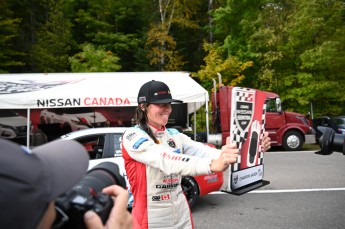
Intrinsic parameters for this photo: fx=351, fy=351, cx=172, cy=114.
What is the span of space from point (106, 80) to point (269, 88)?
35.0 feet

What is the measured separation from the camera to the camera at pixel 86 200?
955 mm

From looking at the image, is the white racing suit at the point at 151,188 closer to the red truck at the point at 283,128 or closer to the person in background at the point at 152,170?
the person in background at the point at 152,170

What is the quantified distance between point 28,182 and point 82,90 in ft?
33.1

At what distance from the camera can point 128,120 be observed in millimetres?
15094

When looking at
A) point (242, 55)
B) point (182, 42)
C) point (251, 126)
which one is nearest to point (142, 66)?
point (182, 42)

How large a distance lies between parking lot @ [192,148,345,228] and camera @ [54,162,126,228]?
4373 mm

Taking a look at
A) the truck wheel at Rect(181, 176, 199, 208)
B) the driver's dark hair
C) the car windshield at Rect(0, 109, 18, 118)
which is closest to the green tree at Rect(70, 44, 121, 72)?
the car windshield at Rect(0, 109, 18, 118)

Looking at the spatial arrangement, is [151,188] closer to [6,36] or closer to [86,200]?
[86,200]

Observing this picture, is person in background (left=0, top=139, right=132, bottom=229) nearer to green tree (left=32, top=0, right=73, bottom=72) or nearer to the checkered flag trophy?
the checkered flag trophy

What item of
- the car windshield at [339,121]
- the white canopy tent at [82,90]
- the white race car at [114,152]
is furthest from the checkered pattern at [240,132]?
the car windshield at [339,121]

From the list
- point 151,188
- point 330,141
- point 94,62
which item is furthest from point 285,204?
point 94,62

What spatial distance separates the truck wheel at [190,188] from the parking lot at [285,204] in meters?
0.25

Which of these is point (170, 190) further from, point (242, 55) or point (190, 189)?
point (242, 55)

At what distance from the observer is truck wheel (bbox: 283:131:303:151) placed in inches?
571
